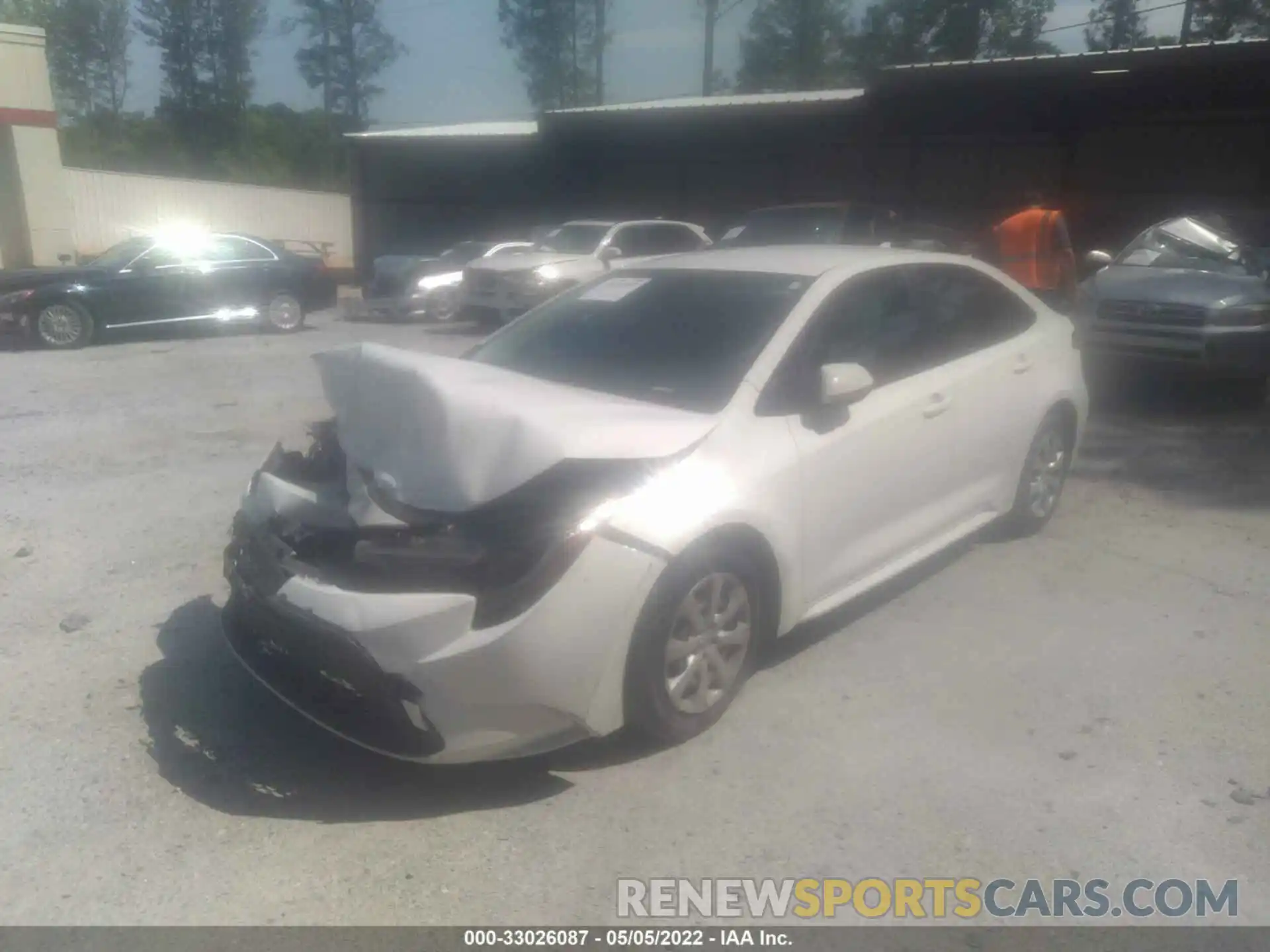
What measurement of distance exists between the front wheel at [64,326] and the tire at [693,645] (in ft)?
41.3

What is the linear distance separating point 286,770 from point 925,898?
81.6 inches

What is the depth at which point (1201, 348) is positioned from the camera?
369 inches

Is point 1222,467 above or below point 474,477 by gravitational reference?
below

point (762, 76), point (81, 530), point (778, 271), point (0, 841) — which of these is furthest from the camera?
point (762, 76)

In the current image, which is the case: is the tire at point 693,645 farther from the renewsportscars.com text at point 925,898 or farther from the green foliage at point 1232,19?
the green foliage at point 1232,19

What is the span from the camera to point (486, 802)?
360 cm

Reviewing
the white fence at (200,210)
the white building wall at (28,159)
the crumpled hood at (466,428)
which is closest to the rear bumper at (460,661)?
the crumpled hood at (466,428)

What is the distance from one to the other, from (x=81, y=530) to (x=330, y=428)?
8.32 ft

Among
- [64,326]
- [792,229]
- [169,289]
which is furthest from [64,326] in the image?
[792,229]

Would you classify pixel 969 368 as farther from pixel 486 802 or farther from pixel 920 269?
pixel 486 802

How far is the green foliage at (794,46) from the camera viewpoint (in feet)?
187

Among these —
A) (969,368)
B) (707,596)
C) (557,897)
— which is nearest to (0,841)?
(557,897)

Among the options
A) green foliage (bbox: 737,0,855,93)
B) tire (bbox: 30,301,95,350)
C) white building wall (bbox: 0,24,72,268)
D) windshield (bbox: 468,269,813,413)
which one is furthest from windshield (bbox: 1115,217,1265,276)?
green foliage (bbox: 737,0,855,93)

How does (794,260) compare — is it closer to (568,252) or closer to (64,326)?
(64,326)
